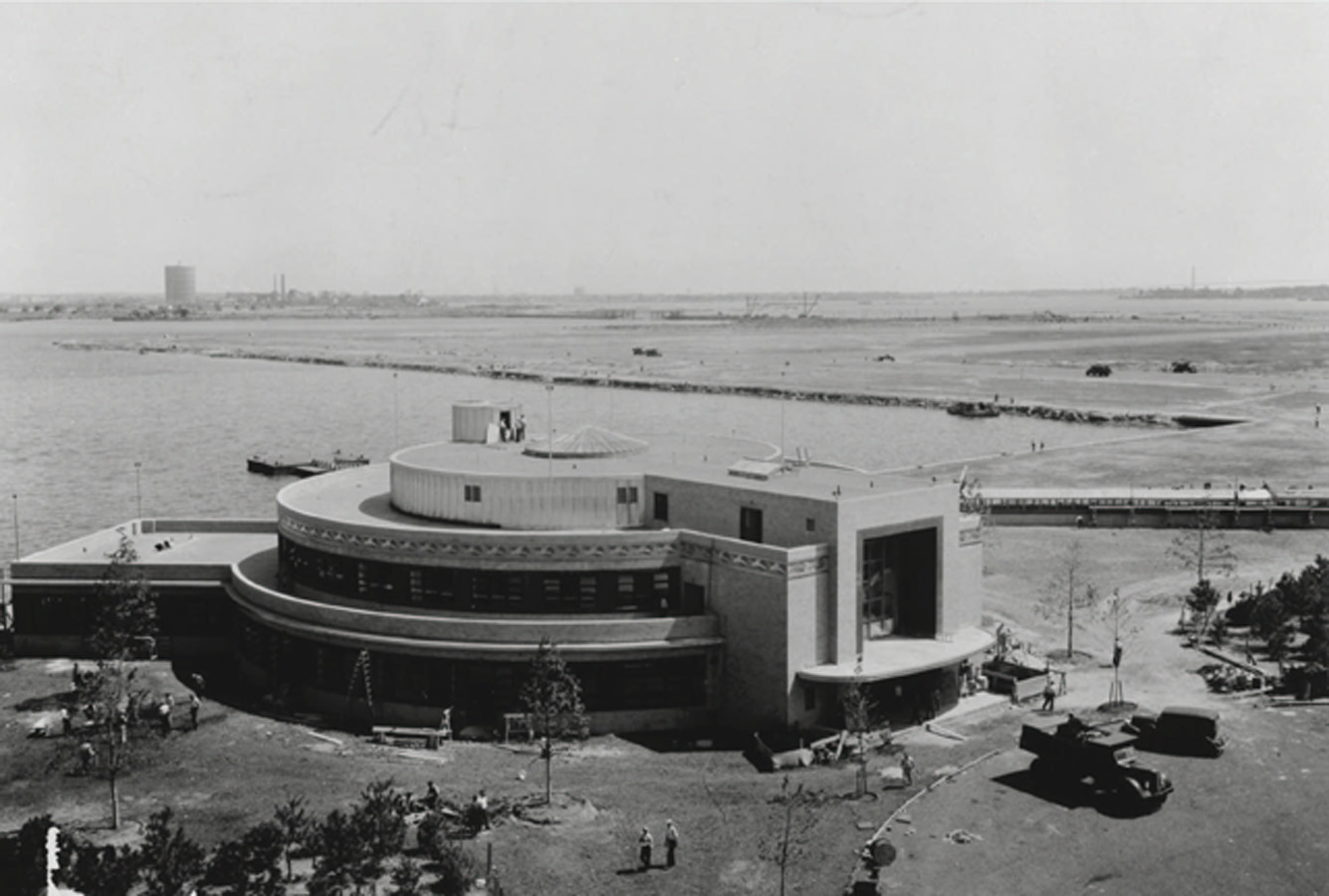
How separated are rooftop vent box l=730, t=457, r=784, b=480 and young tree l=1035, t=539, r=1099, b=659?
14.5 metres

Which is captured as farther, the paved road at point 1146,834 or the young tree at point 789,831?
the paved road at point 1146,834

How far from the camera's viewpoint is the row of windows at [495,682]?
160 ft

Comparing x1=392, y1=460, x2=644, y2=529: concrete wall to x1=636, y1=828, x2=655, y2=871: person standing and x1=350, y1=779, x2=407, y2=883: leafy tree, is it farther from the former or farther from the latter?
x1=636, y1=828, x2=655, y2=871: person standing

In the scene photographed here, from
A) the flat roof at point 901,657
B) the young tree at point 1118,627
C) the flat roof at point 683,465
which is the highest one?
the flat roof at point 683,465

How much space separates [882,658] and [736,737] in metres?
6.06

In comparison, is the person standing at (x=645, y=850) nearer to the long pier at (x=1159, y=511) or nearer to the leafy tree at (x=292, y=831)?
the leafy tree at (x=292, y=831)

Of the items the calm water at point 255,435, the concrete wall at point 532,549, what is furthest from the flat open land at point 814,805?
the calm water at point 255,435

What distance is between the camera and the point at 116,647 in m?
49.4

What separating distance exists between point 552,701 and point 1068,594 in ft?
117

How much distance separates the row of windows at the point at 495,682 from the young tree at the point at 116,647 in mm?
7936

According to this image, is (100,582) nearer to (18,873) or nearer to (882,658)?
(18,873)

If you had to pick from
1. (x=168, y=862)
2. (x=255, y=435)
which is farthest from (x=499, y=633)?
(x=255, y=435)

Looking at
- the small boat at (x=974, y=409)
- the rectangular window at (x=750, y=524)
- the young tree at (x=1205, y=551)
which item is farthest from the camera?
the small boat at (x=974, y=409)

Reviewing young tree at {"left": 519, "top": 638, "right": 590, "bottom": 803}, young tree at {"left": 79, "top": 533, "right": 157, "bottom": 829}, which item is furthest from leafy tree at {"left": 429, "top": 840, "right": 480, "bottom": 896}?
young tree at {"left": 79, "top": 533, "right": 157, "bottom": 829}
